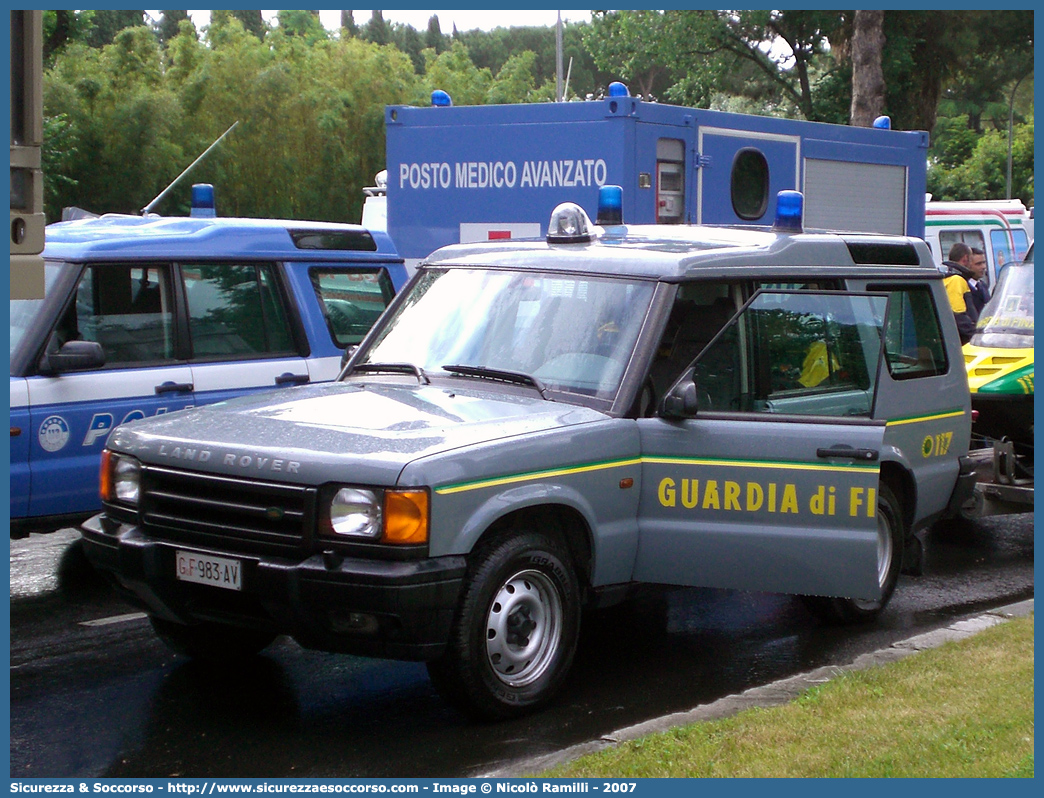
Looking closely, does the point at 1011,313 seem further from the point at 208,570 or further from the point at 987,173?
the point at 987,173

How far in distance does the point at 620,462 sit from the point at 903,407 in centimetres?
199

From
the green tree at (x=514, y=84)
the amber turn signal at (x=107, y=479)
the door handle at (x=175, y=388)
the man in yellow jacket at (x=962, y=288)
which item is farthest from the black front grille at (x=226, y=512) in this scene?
the green tree at (x=514, y=84)

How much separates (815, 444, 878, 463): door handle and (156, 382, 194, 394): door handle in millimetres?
3657

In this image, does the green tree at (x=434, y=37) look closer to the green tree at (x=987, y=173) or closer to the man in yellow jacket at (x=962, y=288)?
the green tree at (x=987, y=173)

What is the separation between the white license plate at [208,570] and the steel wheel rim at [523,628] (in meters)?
0.97

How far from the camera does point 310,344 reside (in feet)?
27.5

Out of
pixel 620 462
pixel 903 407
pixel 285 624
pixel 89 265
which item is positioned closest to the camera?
pixel 285 624

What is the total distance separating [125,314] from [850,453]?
13.4 feet

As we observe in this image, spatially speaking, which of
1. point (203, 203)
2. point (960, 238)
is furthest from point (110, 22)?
point (203, 203)

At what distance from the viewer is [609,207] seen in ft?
25.2

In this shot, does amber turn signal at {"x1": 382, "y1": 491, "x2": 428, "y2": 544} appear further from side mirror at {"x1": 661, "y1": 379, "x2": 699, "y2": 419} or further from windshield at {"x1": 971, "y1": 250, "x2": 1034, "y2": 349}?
windshield at {"x1": 971, "y1": 250, "x2": 1034, "y2": 349}

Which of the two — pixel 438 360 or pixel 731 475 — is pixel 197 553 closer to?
pixel 438 360

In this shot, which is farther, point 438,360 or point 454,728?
point 438,360

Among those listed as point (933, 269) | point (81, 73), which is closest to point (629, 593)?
point (933, 269)
